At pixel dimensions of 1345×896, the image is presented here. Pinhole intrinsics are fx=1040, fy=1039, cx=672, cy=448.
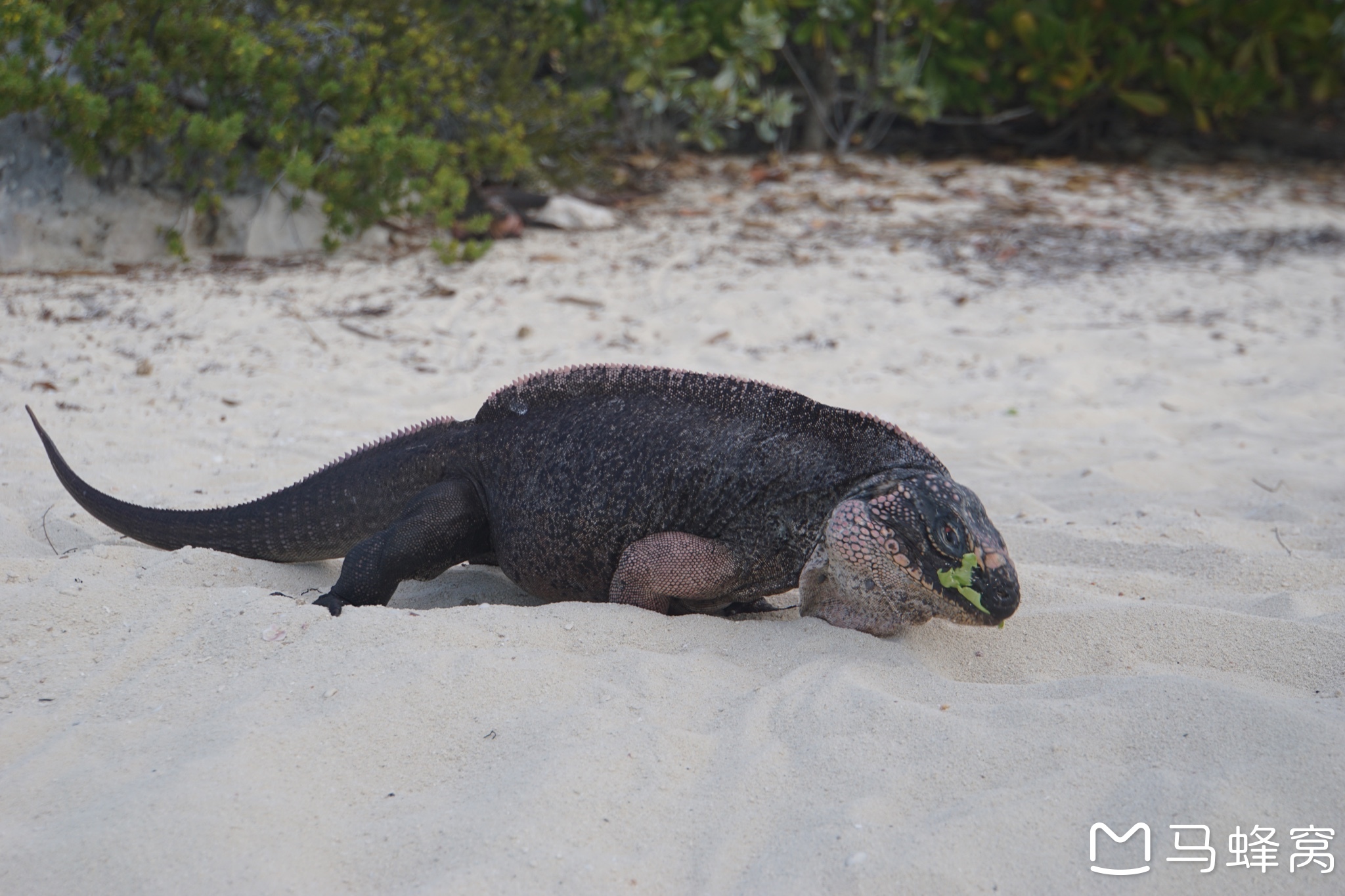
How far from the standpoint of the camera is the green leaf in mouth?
240 cm

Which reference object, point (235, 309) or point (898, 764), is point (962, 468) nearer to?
point (898, 764)

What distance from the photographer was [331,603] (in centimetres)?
274

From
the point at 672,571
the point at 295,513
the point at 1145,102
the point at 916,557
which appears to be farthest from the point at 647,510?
the point at 1145,102

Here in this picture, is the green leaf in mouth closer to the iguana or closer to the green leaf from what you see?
the iguana

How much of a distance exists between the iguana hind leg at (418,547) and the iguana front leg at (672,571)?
1.78ft

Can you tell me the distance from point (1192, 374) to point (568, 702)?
15.1ft

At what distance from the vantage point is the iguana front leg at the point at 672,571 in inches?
108

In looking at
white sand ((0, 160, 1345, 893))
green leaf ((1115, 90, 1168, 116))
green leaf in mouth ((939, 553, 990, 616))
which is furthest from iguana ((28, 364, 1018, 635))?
green leaf ((1115, 90, 1168, 116))

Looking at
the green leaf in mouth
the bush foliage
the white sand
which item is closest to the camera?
the white sand

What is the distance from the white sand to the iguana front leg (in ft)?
0.36

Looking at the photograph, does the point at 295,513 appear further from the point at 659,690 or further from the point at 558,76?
the point at 558,76

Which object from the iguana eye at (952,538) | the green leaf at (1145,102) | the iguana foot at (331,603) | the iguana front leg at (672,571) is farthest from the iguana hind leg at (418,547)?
the green leaf at (1145,102)

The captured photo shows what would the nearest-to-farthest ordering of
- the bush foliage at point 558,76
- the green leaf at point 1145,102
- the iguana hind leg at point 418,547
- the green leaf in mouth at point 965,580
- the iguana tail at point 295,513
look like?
the green leaf in mouth at point 965,580, the iguana hind leg at point 418,547, the iguana tail at point 295,513, the bush foliage at point 558,76, the green leaf at point 1145,102

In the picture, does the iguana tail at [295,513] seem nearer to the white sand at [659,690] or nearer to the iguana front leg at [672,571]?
the white sand at [659,690]
